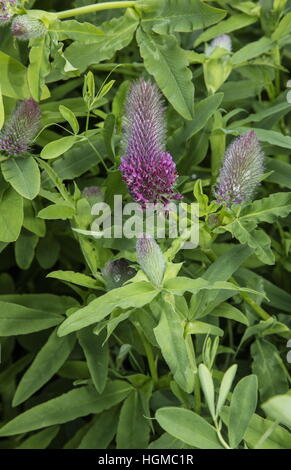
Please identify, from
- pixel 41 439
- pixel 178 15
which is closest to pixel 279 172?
pixel 178 15

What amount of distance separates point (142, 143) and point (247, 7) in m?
0.42

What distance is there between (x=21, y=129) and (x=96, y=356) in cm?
30

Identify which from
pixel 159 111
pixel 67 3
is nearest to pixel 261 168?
pixel 159 111

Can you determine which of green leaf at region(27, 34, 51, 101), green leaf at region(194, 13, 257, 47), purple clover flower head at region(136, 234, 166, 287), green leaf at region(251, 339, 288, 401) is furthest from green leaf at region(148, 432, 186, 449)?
green leaf at region(194, 13, 257, 47)

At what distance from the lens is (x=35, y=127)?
0.88 m

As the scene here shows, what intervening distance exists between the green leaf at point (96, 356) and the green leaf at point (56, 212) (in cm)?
16

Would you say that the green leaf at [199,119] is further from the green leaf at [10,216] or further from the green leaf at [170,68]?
the green leaf at [10,216]

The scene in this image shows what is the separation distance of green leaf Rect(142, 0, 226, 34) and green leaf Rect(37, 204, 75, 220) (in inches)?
9.4

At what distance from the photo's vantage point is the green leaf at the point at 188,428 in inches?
28.1

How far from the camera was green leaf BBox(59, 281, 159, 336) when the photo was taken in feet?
2.35

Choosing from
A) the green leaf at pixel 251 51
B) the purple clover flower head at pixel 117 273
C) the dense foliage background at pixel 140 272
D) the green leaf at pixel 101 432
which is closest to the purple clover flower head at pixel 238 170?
the dense foliage background at pixel 140 272

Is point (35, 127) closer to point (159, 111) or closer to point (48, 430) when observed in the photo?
point (159, 111)

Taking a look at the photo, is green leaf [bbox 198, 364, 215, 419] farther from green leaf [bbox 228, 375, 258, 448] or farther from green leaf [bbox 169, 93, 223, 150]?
green leaf [bbox 169, 93, 223, 150]
